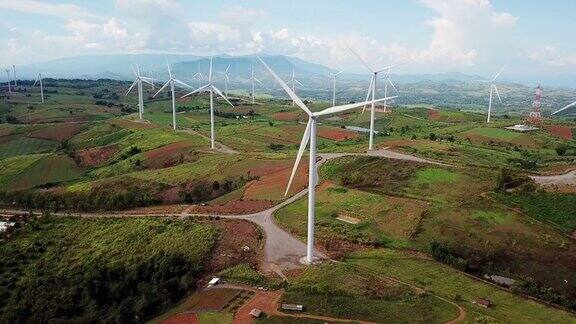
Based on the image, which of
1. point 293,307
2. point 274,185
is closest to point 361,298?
point 293,307

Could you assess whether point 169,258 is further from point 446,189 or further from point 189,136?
point 189,136

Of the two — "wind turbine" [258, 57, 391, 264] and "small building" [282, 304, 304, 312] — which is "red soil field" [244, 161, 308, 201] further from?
"small building" [282, 304, 304, 312]

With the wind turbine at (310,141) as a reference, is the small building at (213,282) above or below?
below

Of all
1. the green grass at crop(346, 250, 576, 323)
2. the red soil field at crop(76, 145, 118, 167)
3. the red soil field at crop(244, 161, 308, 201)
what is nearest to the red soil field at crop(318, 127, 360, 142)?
the red soil field at crop(244, 161, 308, 201)

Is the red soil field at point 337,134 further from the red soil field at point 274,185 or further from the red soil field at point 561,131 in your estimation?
the red soil field at point 561,131

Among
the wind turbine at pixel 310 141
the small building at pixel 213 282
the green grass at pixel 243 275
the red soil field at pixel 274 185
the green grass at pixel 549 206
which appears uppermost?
the wind turbine at pixel 310 141

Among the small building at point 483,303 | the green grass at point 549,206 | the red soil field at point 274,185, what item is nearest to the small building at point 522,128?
the green grass at point 549,206

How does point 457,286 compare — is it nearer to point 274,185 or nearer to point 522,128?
point 274,185
